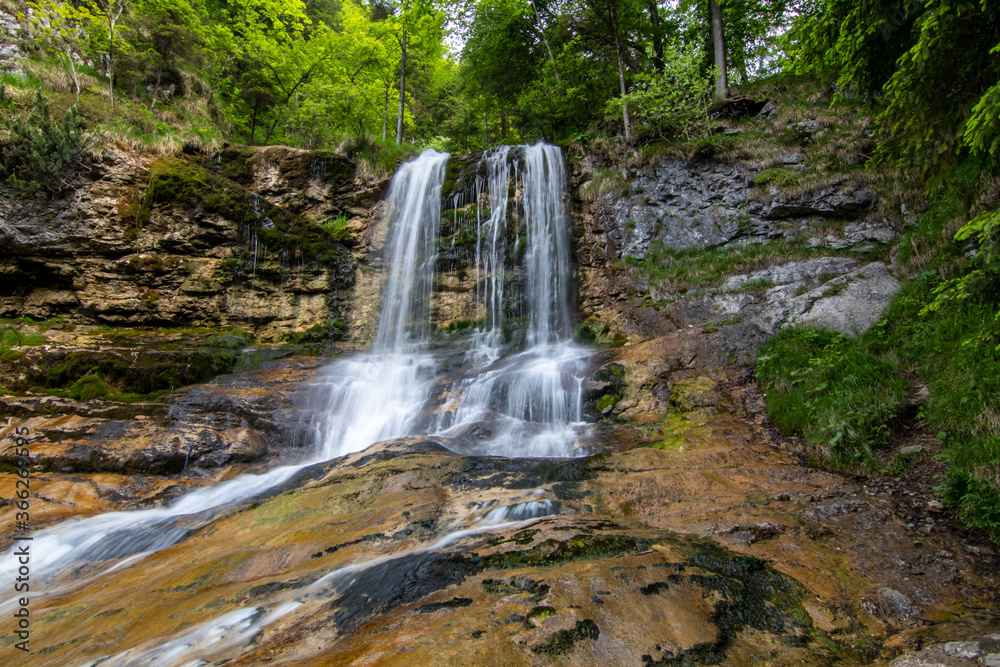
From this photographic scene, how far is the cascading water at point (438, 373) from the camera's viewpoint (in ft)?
15.8

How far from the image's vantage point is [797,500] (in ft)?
11.8

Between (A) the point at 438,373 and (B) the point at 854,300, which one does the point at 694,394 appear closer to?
(B) the point at 854,300

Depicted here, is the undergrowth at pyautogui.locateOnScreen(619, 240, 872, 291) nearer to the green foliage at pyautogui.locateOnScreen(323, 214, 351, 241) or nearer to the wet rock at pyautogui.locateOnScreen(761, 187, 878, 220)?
the wet rock at pyautogui.locateOnScreen(761, 187, 878, 220)

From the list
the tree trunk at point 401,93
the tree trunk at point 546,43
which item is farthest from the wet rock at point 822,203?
the tree trunk at point 401,93

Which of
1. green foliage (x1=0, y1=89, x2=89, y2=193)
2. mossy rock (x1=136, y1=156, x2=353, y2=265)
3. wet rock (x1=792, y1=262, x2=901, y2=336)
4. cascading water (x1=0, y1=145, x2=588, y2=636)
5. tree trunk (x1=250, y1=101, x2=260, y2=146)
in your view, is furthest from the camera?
tree trunk (x1=250, y1=101, x2=260, y2=146)

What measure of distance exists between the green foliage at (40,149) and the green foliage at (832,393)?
557 inches

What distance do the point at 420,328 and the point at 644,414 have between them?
22.3 feet

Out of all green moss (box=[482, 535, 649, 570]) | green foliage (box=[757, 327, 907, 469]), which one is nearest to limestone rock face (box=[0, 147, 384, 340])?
green moss (box=[482, 535, 649, 570])

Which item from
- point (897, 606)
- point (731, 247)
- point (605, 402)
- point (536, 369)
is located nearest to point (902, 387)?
point (897, 606)

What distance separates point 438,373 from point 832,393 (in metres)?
6.66

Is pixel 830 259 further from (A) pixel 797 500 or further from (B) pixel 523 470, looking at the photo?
(B) pixel 523 470

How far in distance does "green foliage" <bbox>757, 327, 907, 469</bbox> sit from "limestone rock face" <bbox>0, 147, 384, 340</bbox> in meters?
9.66

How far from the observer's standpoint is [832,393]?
5.04 metres

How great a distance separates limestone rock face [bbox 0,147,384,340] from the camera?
29.4ft
